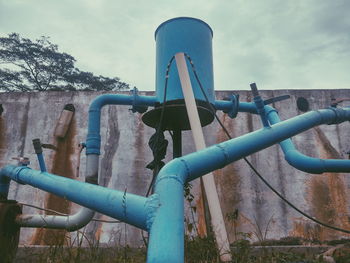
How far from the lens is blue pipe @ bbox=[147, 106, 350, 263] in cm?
143

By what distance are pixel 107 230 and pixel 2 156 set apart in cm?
262

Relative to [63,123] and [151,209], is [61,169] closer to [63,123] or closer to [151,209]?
[63,123]

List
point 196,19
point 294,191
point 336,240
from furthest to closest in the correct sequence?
point 294,191, point 336,240, point 196,19

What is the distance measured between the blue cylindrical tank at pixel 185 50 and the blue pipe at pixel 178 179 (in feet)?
3.64

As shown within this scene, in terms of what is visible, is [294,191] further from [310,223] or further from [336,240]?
[336,240]

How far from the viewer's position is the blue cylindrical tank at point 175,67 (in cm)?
348

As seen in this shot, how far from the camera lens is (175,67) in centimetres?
352

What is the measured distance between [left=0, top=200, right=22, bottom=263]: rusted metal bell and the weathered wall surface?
238 centimetres

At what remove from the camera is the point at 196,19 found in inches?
146

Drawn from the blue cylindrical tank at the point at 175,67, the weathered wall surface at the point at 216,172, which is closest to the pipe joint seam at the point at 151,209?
the blue cylindrical tank at the point at 175,67

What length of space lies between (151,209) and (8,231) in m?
2.28

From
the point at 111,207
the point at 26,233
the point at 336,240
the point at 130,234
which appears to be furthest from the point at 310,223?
the point at 26,233

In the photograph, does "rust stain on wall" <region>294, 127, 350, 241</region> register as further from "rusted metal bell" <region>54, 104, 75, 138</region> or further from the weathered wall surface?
"rusted metal bell" <region>54, 104, 75, 138</region>

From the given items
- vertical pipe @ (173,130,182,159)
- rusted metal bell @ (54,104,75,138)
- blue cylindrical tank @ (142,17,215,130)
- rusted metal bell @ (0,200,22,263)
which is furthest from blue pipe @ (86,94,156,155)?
rusted metal bell @ (54,104,75,138)
